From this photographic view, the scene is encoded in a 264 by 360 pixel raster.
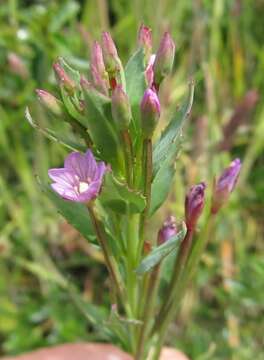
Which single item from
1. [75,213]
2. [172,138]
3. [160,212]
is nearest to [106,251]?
[75,213]

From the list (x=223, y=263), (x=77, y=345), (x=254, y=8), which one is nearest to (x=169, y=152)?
(x=77, y=345)

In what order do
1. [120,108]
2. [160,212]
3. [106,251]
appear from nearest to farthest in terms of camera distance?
[120,108]
[106,251]
[160,212]

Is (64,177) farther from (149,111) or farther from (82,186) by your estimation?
(149,111)

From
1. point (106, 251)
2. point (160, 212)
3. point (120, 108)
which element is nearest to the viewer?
point (120, 108)

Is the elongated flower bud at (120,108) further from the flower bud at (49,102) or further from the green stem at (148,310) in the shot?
the green stem at (148,310)

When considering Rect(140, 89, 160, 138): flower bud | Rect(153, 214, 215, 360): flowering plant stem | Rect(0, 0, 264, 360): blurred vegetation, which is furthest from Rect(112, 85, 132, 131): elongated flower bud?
Rect(0, 0, 264, 360): blurred vegetation
